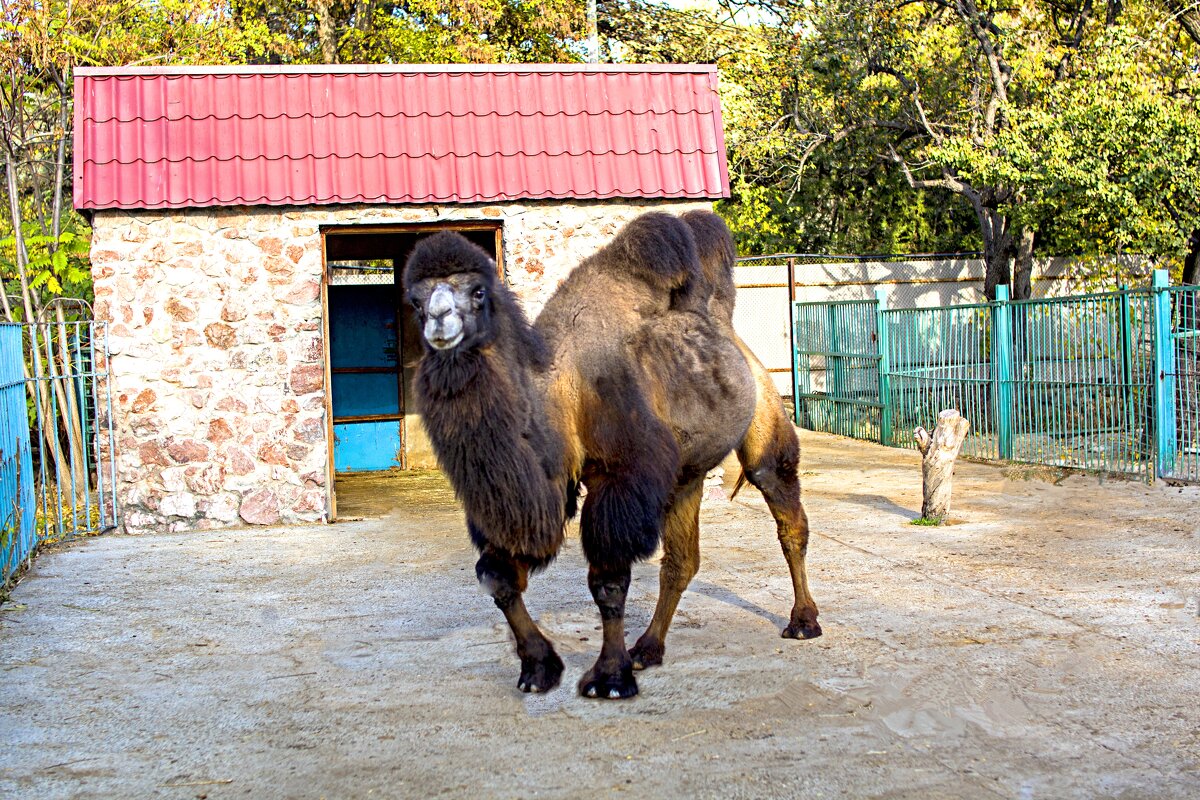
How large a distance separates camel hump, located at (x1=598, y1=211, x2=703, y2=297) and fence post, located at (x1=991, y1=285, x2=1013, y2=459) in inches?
343

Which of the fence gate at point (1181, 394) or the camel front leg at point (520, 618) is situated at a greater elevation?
the fence gate at point (1181, 394)

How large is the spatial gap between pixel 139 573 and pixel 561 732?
4.95 metres

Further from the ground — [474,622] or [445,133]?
[445,133]

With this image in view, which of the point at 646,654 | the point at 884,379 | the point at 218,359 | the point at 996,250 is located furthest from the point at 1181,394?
the point at 218,359

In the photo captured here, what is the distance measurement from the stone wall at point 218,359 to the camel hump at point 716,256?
4.62 metres

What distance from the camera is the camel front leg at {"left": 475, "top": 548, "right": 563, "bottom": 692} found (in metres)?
5.20

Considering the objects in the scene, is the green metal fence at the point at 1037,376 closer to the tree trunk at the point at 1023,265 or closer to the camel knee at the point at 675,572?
the tree trunk at the point at 1023,265

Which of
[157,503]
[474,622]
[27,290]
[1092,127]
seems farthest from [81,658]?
[1092,127]

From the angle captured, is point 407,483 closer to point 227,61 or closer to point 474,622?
point 474,622

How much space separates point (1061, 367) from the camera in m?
13.2

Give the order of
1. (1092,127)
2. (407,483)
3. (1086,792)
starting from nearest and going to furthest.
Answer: (1086,792) → (407,483) → (1092,127)

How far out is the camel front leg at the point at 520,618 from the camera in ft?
17.1

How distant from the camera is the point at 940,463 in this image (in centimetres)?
974

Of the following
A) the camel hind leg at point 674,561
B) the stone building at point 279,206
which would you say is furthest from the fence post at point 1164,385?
the camel hind leg at point 674,561
